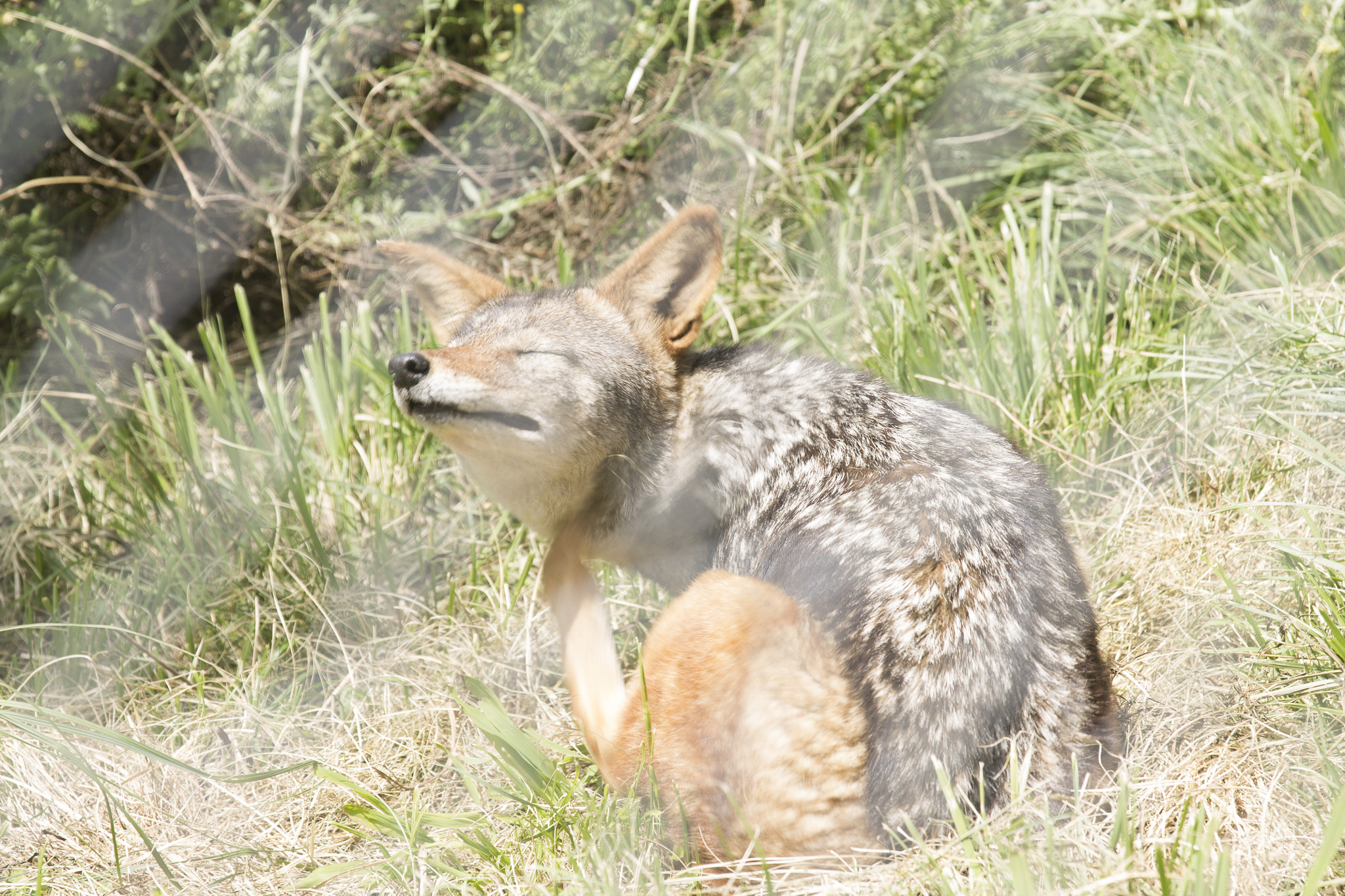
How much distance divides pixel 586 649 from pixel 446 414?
883 millimetres

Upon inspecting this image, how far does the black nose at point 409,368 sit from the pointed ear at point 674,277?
83cm

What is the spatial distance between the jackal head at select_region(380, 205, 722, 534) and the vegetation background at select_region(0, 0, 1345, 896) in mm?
780

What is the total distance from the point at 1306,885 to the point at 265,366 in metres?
5.24

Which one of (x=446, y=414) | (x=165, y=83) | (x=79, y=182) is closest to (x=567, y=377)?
(x=446, y=414)

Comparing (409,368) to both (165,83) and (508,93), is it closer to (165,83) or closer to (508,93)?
(508,93)

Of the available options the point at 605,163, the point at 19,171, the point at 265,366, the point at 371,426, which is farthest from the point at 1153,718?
the point at 19,171

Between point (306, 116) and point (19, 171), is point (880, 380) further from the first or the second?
point (19, 171)

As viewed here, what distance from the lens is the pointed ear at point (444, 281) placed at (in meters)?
3.81

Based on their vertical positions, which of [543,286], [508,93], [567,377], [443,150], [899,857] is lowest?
[899,857]

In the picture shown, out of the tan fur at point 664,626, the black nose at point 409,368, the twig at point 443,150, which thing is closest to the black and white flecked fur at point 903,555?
the tan fur at point 664,626

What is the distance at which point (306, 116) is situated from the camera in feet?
18.5

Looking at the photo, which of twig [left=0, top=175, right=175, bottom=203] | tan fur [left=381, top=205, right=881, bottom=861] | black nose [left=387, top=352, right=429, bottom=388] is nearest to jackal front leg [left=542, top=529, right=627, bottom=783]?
tan fur [left=381, top=205, right=881, bottom=861]

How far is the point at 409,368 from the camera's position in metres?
3.07

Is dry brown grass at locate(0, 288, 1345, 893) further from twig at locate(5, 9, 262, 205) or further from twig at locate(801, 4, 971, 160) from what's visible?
twig at locate(5, 9, 262, 205)
